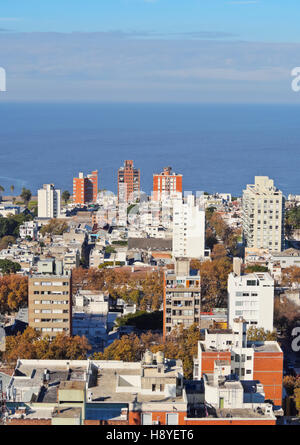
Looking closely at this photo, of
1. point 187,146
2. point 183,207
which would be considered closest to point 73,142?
point 187,146

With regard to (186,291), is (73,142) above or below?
above

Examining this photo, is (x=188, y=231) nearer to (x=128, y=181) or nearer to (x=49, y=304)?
(x=49, y=304)

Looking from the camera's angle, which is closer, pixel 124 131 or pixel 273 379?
pixel 273 379

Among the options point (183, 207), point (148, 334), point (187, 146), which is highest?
point (187, 146)

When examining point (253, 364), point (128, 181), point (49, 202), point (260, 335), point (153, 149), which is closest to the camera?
point (253, 364)

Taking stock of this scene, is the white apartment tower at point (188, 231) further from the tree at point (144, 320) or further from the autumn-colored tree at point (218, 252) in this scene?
the tree at point (144, 320)

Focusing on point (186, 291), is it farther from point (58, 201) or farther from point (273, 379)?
point (58, 201)

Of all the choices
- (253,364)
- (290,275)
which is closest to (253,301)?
(253,364)
